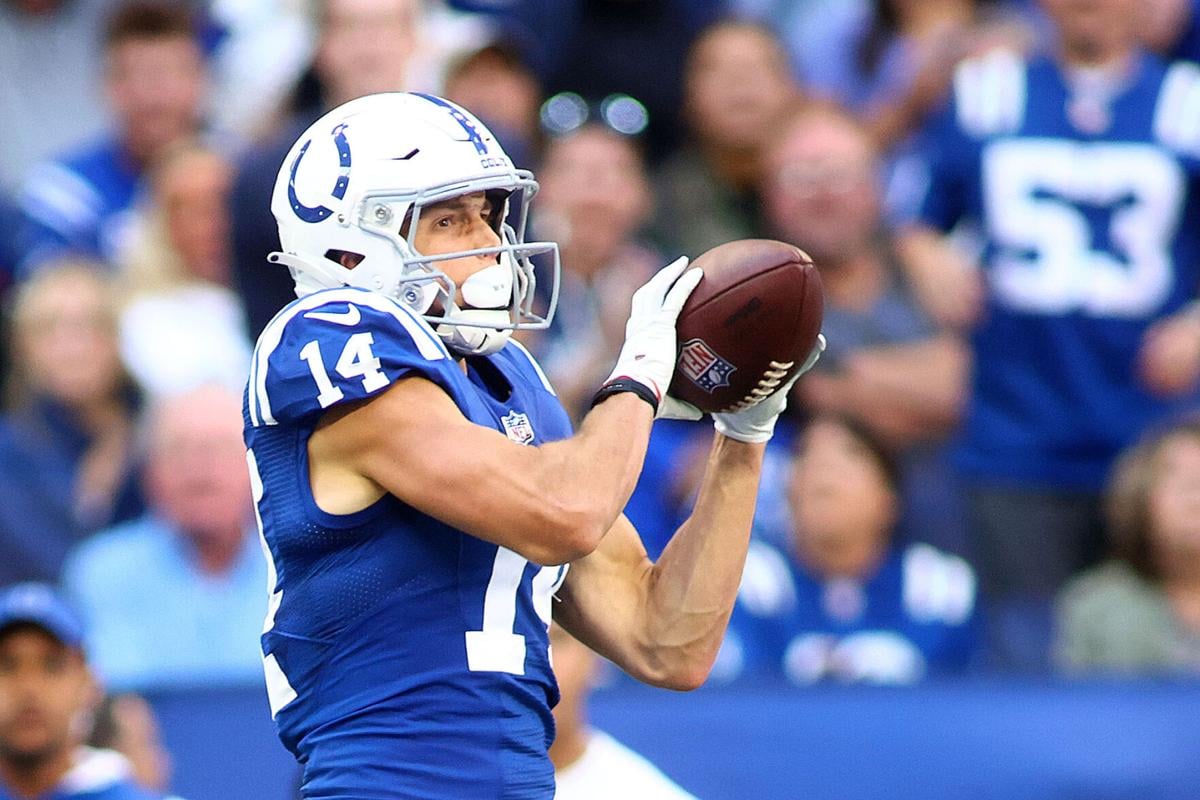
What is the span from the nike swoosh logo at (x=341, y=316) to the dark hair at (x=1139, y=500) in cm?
335

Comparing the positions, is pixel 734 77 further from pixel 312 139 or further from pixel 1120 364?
pixel 312 139

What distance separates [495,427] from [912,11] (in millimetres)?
4915

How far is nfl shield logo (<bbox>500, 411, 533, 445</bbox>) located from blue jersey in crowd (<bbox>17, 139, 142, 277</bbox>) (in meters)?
4.50

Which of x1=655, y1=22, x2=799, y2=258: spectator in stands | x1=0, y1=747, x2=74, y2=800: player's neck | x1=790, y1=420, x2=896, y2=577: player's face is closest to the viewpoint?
x1=0, y1=747, x2=74, y2=800: player's neck

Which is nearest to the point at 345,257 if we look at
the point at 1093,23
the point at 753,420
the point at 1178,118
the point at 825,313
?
the point at 753,420

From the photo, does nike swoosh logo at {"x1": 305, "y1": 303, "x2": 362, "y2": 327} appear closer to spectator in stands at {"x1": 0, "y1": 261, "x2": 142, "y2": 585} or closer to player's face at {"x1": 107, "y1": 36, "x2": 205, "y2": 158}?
spectator in stands at {"x1": 0, "y1": 261, "x2": 142, "y2": 585}

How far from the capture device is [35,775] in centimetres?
497

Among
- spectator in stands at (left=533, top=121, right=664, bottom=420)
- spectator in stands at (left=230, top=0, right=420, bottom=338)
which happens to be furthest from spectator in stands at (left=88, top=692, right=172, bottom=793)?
spectator in stands at (left=533, top=121, right=664, bottom=420)

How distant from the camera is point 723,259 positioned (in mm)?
3422

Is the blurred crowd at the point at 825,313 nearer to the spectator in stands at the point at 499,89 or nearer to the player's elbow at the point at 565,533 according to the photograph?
the spectator in stands at the point at 499,89

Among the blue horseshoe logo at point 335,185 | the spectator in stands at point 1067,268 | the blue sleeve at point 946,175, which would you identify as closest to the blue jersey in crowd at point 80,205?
the blue sleeve at point 946,175

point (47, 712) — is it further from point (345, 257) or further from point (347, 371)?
point (347, 371)

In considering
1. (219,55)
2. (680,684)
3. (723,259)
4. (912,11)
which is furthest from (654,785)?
(219,55)

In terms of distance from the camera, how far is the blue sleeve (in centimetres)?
662
